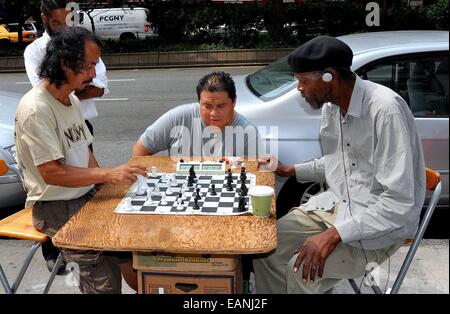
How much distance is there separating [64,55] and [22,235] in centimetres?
101

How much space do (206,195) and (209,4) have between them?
17003 millimetres

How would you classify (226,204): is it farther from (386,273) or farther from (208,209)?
(386,273)

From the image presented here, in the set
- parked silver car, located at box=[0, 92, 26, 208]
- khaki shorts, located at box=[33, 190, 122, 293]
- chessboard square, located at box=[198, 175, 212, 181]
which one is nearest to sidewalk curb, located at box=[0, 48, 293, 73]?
parked silver car, located at box=[0, 92, 26, 208]

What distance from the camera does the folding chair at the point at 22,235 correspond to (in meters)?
2.76

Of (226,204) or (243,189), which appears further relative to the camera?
(243,189)

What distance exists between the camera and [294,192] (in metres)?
3.89

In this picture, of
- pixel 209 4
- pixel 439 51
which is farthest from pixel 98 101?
pixel 209 4

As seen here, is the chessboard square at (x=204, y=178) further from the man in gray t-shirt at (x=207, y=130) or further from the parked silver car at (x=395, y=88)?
the parked silver car at (x=395, y=88)

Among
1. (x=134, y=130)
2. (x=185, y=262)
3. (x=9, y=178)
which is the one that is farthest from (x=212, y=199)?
(x=134, y=130)

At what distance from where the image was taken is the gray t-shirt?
10.5 feet

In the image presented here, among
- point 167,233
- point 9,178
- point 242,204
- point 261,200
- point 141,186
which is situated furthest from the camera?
point 9,178

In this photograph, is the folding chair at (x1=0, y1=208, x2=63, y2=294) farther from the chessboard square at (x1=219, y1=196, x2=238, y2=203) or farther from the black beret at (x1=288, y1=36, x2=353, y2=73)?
the black beret at (x1=288, y1=36, x2=353, y2=73)

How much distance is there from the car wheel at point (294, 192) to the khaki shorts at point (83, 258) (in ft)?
5.12
